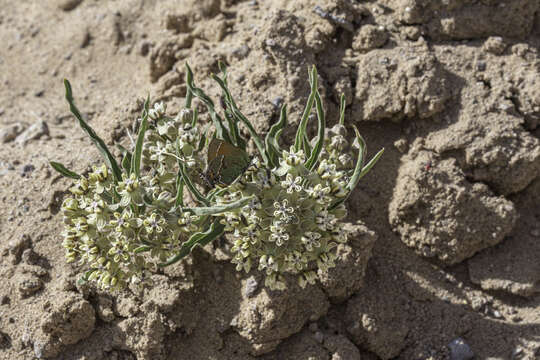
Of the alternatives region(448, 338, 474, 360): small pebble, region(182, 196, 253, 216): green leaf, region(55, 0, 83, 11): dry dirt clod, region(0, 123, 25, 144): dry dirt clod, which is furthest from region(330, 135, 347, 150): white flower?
region(55, 0, 83, 11): dry dirt clod

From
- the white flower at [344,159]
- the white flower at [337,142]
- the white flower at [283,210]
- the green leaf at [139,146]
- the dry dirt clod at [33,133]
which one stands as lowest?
the dry dirt clod at [33,133]

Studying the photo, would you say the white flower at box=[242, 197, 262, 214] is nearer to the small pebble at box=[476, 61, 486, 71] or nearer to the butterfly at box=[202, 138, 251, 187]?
the butterfly at box=[202, 138, 251, 187]

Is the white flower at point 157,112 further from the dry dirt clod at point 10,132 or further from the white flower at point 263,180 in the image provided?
the dry dirt clod at point 10,132

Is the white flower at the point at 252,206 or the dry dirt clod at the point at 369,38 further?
the dry dirt clod at the point at 369,38

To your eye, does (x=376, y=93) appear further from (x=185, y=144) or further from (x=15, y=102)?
(x=15, y=102)

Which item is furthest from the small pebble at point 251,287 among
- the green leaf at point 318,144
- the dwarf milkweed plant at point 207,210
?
the green leaf at point 318,144

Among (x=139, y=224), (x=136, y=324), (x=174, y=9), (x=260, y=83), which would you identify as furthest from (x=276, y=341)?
(x=174, y=9)
